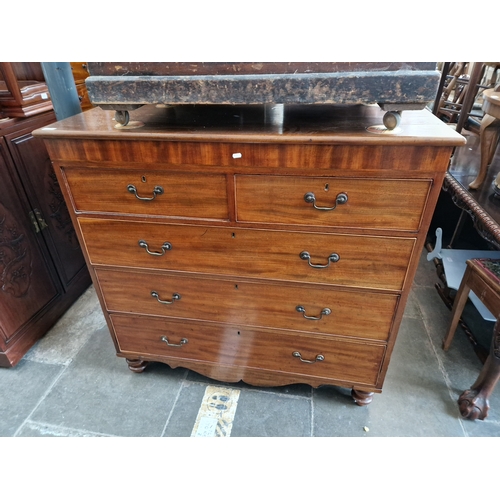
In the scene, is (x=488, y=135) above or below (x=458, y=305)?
above

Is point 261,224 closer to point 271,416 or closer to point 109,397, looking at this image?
point 271,416

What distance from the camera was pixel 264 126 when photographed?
37.8 inches

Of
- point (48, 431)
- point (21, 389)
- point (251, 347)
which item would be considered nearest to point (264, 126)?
point (251, 347)

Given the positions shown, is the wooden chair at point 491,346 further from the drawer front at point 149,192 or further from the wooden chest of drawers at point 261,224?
the drawer front at point 149,192

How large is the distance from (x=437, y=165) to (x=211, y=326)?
35.0 inches

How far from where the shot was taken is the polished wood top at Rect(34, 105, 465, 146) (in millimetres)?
857

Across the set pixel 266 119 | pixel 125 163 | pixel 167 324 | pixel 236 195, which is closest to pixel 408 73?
pixel 266 119

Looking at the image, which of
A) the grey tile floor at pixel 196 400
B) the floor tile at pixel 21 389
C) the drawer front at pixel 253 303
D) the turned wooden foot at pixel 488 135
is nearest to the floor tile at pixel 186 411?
the grey tile floor at pixel 196 400

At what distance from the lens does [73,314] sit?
1.90 meters

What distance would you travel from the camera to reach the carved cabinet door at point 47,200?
1.53 metres

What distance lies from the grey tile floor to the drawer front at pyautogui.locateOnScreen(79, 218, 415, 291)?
2.06 ft

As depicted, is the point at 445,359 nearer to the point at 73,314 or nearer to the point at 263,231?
the point at 263,231

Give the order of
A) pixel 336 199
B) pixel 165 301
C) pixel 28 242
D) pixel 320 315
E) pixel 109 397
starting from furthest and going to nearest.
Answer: pixel 28 242 → pixel 109 397 → pixel 165 301 → pixel 320 315 → pixel 336 199

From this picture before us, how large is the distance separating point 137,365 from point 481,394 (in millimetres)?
1384
